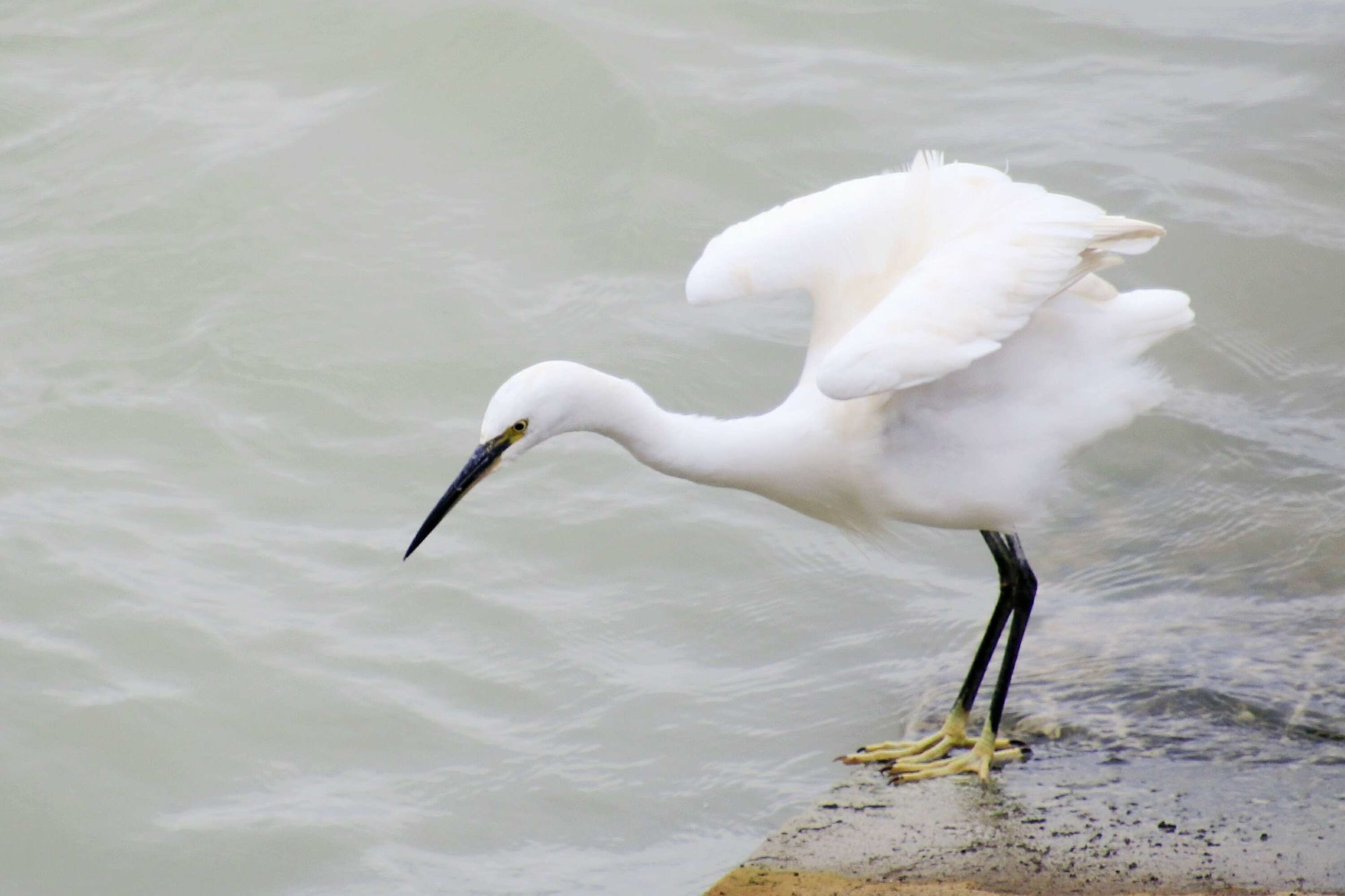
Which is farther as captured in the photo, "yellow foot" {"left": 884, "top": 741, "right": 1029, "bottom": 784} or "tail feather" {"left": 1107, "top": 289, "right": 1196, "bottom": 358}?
"tail feather" {"left": 1107, "top": 289, "right": 1196, "bottom": 358}

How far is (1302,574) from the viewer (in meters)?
5.14

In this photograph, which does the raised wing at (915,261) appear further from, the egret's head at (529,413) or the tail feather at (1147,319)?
the egret's head at (529,413)

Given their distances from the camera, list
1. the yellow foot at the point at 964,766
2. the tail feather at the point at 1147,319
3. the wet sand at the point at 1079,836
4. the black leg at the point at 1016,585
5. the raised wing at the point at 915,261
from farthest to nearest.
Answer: the black leg at the point at 1016,585 → the tail feather at the point at 1147,319 → the yellow foot at the point at 964,766 → the raised wing at the point at 915,261 → the wet sand at the point at 1079,836

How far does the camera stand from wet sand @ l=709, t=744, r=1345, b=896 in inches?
129

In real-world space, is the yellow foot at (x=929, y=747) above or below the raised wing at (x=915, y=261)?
below

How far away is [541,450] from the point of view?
641 centimetres

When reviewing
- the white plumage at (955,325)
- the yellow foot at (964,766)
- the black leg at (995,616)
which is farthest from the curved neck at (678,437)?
the yellow foot at (964,766)

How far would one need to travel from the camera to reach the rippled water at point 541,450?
4.62 metres

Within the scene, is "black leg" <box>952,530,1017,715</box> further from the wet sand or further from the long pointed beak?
the long pointed beak

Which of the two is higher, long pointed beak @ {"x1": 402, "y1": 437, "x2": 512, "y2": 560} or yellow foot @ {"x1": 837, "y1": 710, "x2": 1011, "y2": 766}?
long pointed beak @ {"x1": 402, "y1": 437, "x2": 512, "y2": 560}

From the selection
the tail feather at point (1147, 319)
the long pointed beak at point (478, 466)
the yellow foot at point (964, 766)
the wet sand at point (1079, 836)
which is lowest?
the wet sand at point (1079, 836)

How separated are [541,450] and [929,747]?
2542mm

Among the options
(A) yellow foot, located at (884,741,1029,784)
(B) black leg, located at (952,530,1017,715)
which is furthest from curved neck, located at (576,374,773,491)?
(A) yellow foot, located at (884,741,1029,784)

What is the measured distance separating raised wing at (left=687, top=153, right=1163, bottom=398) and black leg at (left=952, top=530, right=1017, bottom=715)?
0.76 metres
